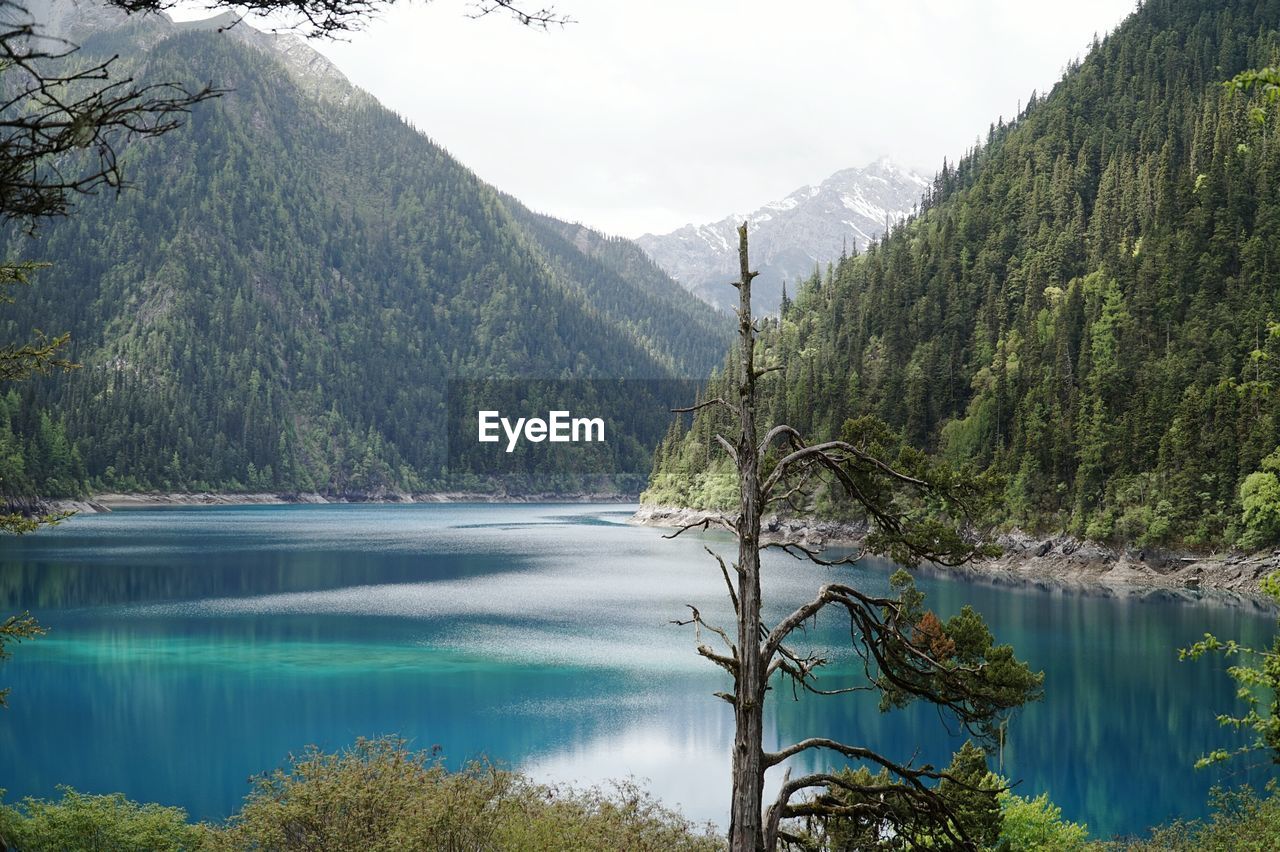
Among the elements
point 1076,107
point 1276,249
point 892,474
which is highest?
point 1076,107

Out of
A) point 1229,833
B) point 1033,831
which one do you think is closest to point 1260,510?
point 1229,833

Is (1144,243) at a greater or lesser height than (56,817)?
greater

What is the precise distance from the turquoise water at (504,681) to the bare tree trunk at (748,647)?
80.4 ft

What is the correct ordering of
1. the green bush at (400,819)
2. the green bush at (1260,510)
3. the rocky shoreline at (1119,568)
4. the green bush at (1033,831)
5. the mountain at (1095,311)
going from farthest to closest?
the mountain at (1095,311) → the rocky shoreline at (1119,568) → the green bush at (1260,510) → the green bush at (1033,831) → the green bush at (400,819)

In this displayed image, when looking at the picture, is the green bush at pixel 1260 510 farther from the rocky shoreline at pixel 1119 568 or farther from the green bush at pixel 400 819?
the green bush at pixel 400 819

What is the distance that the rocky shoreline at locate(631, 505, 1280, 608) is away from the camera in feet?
234

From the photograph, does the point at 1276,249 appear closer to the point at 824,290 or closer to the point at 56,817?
the point at 824,290

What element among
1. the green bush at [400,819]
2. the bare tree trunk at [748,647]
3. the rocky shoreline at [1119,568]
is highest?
the bare tree trunk at [748,647]

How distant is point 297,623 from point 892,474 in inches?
2293

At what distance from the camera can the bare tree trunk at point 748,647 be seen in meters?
7.69

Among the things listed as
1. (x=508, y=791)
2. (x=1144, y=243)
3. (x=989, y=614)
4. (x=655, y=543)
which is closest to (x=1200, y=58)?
(x=1144, y=243)

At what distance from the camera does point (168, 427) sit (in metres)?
192

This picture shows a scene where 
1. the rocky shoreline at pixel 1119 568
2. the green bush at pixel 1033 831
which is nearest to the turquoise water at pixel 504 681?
the rocky shoreline at pixel 1119 568

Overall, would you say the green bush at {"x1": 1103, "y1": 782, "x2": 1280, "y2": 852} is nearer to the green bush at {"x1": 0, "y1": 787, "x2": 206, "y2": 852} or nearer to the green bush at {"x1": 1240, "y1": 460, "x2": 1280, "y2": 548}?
the green bush at {"x1": 0, "y1": 787, "x2": 206, "y2": 852}
